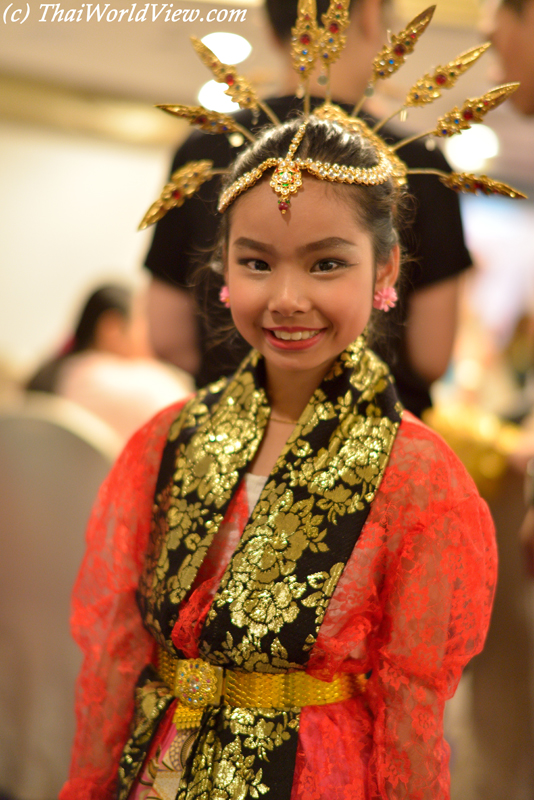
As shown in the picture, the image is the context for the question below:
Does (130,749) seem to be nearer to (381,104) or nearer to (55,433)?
(55,433)

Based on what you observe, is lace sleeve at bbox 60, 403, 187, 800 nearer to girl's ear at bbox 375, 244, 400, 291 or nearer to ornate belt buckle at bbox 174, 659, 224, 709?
ornate belt buckle at bbox 174, 659, 224, 709

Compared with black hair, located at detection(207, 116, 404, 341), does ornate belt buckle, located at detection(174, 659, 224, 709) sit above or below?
below

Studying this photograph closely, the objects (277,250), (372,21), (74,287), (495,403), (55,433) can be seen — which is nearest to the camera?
(277,250)

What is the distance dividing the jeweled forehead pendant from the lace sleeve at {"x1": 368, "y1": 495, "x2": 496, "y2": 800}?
0.43 m

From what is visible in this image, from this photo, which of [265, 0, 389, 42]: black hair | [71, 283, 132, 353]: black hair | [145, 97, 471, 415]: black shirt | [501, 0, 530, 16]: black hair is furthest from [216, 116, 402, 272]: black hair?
[71, 283, 132, 353]: black hair

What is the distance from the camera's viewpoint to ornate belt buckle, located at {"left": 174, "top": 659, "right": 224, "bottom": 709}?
0.99m

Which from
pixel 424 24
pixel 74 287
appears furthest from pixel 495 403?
pixel 424 24

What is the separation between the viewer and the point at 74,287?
446 cm

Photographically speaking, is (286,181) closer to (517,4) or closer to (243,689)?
(243,689)

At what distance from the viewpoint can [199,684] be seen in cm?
100

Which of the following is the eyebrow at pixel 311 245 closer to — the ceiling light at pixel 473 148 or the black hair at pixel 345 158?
the black hair at pixel 345 158

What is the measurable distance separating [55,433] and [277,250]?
3.45ft

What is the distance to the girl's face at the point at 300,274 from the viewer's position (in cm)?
94

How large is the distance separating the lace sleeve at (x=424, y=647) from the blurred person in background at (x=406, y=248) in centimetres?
41
